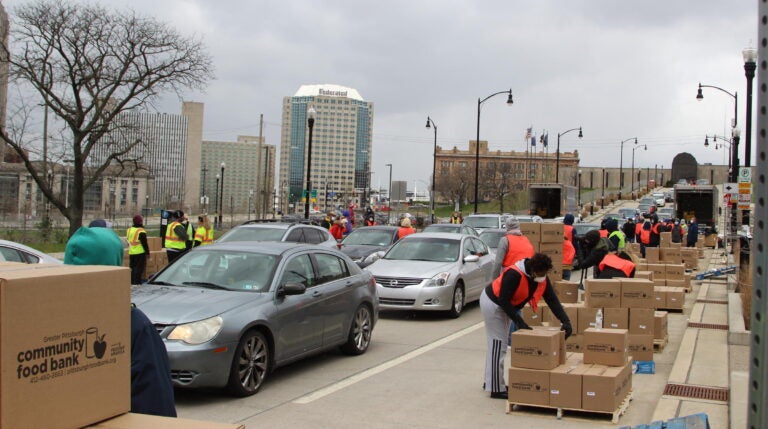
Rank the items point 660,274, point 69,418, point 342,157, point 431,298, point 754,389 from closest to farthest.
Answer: point 754,389
point 69,418
point 431,298
point 660,274
point 342,157

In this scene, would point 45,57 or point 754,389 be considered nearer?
point 754,389

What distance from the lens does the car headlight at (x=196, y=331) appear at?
7820 millimetres

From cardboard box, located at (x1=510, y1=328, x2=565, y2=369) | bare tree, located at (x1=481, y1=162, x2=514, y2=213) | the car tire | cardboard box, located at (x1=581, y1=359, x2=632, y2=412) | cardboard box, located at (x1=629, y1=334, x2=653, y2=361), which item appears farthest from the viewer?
bare tree, located at (x1=481, y1=162, x2=514, y2=213)

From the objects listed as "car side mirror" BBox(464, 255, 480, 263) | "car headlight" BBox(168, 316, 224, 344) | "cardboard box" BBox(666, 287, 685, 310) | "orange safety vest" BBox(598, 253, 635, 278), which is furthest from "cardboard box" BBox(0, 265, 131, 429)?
"cardboard box" BBox(666, 287, 685, 310)

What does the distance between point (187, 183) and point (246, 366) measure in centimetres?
11371

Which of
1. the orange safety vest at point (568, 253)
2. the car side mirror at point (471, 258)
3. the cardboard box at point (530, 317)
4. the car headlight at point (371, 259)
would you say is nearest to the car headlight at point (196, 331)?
the cardboard box at point (530, 317)

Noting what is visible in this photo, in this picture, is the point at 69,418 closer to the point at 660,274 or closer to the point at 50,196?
the point at 660,274

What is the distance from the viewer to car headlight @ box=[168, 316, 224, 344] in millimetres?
7820

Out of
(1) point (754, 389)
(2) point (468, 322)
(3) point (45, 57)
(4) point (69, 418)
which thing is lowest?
(2) point (468, 322)

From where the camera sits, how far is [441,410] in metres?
8.07

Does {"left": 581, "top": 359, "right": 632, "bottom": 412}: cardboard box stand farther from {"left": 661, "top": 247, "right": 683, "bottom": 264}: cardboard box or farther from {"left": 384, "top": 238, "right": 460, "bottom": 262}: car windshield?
{"left": 661, "top": 247, "right": 683, "bottom": 264}: cardboard box

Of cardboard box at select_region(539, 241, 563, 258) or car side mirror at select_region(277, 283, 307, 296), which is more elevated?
cardboard box at select_region(539, 241, 563, 258)

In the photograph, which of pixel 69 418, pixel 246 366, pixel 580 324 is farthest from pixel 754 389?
pixel 580 324

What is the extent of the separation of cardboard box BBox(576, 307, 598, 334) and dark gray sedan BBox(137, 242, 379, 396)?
9.75 ft
